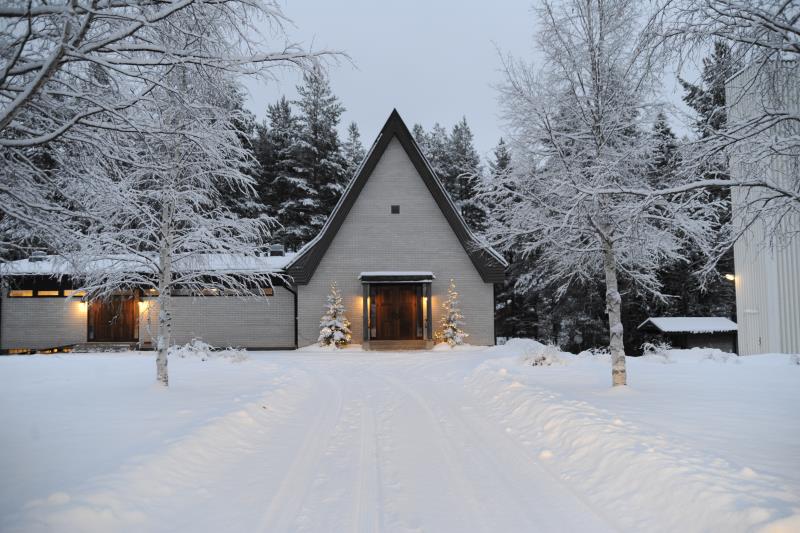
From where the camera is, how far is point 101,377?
11.0 m

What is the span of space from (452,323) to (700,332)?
11799 mm

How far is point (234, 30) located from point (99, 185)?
6.40 ft

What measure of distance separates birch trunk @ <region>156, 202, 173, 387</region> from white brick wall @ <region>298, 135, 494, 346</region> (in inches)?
454

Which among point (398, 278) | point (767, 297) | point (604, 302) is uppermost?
point (398, 278)

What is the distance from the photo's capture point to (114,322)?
21297 mm

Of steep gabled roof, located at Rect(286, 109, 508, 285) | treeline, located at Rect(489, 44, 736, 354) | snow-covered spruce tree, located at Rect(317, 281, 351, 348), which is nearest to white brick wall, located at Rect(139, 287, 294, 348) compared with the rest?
snow-covered spruce tree, located at Rect(317, 281, 351, 348)

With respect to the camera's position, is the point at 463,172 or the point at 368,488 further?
the point at 463,172

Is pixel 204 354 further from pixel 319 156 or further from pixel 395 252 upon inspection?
pixel 319 156

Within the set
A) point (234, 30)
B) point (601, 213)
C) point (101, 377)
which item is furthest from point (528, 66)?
point (101, 377)

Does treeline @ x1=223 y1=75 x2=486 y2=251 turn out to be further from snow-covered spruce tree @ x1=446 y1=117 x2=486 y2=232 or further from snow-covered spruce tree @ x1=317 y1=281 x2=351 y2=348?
snow-covered spruce tree @ x1=317 y1=281 x2=351 y2=348

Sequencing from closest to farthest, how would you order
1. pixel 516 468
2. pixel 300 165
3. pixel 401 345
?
pixel 516 468 → pixel 401 345 → pixel 300 165


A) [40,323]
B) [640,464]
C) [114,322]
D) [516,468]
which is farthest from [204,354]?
[640,464]

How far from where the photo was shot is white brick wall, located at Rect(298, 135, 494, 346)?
20953 mm

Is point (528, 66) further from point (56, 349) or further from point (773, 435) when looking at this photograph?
point (56, 349)
